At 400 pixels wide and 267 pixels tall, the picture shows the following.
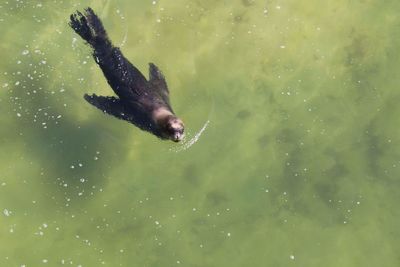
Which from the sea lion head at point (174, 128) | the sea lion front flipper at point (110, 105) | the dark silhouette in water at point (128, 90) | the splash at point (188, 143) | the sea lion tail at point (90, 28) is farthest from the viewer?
the sea lion tail at point (90, 28)

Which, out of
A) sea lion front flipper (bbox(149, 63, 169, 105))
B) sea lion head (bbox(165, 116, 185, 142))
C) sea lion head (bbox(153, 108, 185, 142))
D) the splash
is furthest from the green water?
sea lion head (bbox(165, 116, 185, 142))

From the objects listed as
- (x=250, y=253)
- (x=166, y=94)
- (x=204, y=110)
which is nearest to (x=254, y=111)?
(x=204, y=110)

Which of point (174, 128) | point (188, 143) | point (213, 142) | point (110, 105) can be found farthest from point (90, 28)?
point (174, 128)

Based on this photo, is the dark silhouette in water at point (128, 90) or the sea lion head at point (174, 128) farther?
the dark silhouette in water at point (128, 90)

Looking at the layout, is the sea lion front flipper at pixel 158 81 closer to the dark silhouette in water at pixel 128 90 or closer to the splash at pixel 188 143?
the dark silhouette in water at pixel 128 90

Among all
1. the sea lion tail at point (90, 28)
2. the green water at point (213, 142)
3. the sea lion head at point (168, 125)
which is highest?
the sea lion tail at point (90, 28)

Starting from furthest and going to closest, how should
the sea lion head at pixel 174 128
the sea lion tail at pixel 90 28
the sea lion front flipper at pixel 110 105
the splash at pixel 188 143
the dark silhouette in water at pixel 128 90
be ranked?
1. the sea lion tail at pixel 90 28
2. the splash at pixel 188 143
3. the sea lion front flipper at pixel 110 105
4. the dark silhouette in water at pixel 128 90
5. the sea lion head at pixel 174 128

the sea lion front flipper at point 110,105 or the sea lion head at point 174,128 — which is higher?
the sea lion head at point 174,128

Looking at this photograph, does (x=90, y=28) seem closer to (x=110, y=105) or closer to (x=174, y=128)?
(x=110, y=105)

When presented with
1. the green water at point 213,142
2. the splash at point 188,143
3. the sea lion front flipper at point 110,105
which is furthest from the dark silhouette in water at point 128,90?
the splash at point 188,143
